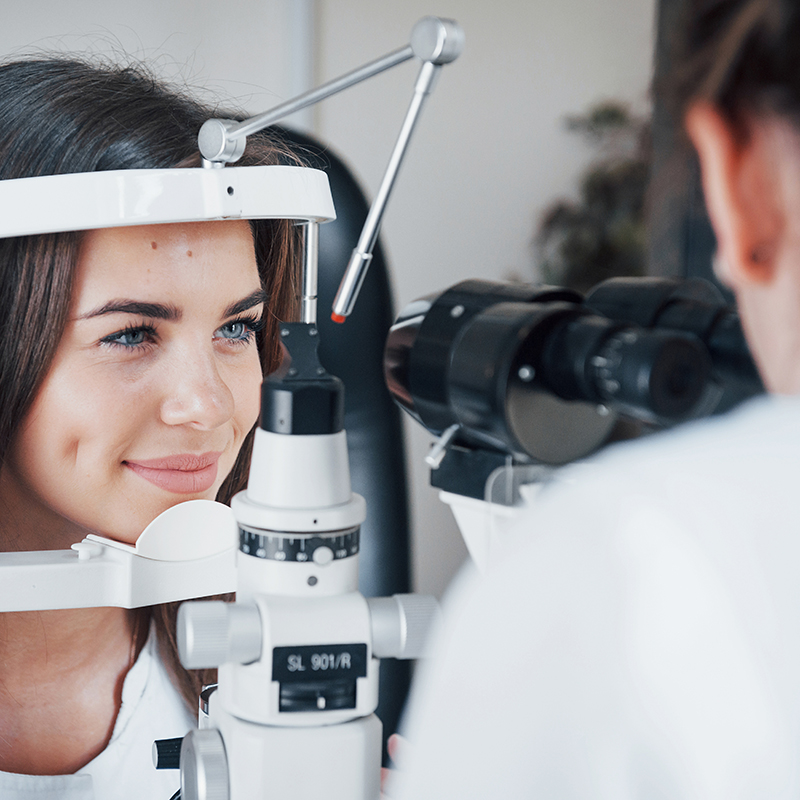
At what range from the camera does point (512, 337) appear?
0.39 m

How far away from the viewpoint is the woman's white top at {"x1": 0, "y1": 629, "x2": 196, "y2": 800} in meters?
0.73

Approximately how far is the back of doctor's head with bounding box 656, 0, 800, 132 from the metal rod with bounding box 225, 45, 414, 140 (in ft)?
0.54

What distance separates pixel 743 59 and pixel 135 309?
1.65 feet

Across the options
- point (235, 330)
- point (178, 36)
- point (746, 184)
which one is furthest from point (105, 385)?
point (746, 184)

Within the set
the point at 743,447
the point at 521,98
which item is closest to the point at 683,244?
the point at 521,98

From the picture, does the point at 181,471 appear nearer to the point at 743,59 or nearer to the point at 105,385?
the point at 105,385

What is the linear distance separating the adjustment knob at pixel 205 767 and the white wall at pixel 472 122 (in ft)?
4.21

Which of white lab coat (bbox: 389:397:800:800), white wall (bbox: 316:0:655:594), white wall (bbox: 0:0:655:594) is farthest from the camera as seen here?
white wall (bbox: 316:0:655:594)

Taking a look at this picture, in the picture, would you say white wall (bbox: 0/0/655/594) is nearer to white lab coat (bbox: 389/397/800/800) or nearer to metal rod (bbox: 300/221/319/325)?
metal rod (bbox: 300/221/319/325)

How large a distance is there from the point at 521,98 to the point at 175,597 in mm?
1622

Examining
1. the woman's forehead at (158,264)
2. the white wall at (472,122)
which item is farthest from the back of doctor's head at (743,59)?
the white wall at (472,122)

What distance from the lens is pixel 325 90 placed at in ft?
1.63

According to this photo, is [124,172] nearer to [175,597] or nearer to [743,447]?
[175,597]

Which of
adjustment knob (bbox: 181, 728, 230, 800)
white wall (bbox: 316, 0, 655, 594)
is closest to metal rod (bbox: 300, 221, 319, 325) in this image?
adjustment knob (bbox: 181, 728, 230, 800)
